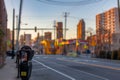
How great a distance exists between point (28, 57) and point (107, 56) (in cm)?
5654

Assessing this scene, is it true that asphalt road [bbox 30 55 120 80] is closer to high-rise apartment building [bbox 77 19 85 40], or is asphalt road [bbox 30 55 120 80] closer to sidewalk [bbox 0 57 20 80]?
sidewalk [bbox 0 57 20 80]

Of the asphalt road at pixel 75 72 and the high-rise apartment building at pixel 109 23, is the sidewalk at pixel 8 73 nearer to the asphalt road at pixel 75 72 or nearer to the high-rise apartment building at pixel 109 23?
the asphalt road at pixel 75 72

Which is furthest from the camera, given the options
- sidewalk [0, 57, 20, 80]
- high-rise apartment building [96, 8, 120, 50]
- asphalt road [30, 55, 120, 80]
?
high-rise apartment building [96, 8, 120, 50]

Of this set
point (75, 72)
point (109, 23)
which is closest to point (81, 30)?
point (109, 23)

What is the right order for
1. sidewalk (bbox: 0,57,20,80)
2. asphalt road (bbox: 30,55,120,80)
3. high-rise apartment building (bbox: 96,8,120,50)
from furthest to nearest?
high-rise apartment building (bbox: 96,8,120,50)
asphalt road (bbox: 30,55,120,80)
sidewalk (bbox: 0,57,20,80)

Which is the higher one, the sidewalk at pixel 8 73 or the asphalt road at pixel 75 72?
the sidewalk at pixel 8 73

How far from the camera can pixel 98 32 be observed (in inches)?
5030

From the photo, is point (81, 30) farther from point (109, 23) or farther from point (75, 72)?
point (75, 72)

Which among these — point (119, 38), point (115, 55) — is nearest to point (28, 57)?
point (115, 55)

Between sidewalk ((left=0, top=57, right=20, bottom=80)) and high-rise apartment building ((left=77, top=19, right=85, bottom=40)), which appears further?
high-rise apartment building ((left=77, top=19, right=85, bottom=40))

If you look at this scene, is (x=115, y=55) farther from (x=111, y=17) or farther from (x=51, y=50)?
(x=51, y=50)

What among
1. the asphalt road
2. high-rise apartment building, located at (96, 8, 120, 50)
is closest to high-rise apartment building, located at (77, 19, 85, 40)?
high-rise apartment building, located at (96, 8, 120, 50)

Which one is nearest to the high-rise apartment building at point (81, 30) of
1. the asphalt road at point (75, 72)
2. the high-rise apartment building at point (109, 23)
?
the high-rise apartment building at point (109, 23)

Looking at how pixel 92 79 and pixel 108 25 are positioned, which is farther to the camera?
pixel 108 25
